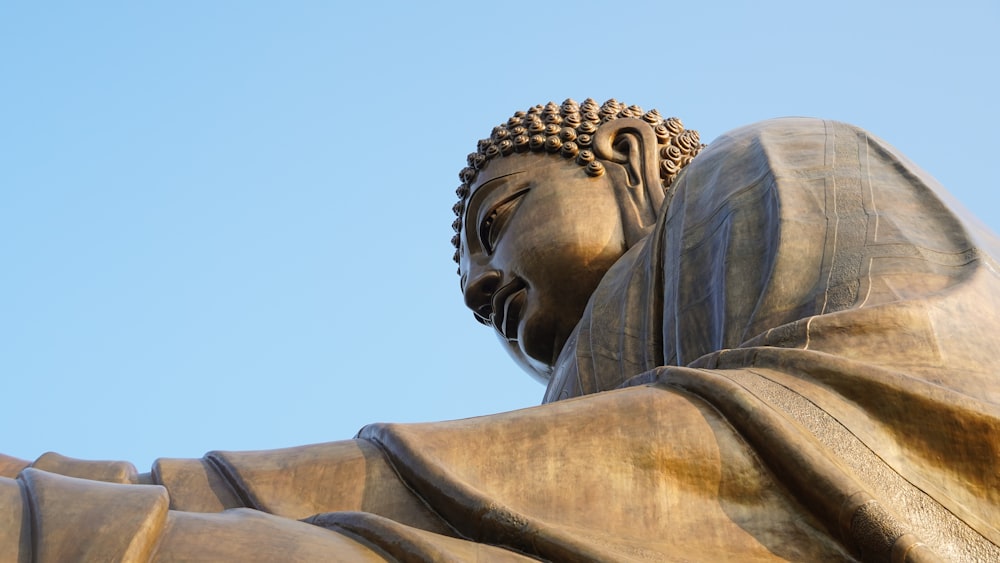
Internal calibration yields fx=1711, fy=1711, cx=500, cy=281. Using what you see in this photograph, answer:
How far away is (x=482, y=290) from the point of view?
7652mm

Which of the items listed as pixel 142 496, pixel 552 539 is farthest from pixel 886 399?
pixel 142 496

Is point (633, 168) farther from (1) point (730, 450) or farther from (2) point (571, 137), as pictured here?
(1) point (730, 450)

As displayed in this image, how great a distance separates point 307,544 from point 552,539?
1.81ft

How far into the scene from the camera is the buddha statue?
3508 mm

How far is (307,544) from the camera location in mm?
3408

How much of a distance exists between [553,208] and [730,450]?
3.29 metres

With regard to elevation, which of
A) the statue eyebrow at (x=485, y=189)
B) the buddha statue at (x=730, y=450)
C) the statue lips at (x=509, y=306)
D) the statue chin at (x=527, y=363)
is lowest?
the statue chin at (x=527, y=363)

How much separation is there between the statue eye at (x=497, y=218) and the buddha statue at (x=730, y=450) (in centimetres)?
171

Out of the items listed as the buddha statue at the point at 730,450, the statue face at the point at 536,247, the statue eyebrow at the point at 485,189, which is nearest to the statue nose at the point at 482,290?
the statue face at the point at 536,247

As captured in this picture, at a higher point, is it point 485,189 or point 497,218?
point 485,189

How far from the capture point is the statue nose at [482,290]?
755 centimetres

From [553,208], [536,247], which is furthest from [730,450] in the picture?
[553,208]

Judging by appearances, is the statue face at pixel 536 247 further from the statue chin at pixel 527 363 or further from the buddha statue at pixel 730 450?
the buddha statue at pixel 730 450

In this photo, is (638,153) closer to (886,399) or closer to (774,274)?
(774,274)
